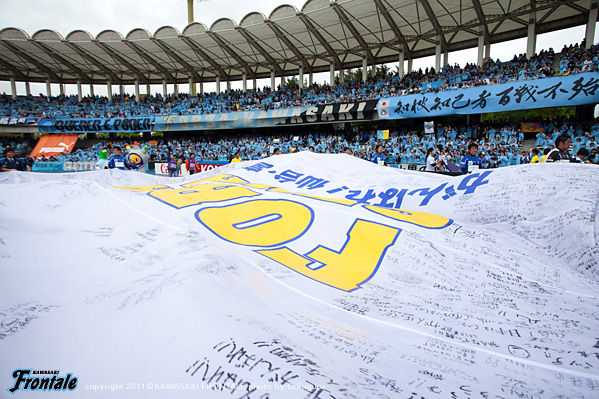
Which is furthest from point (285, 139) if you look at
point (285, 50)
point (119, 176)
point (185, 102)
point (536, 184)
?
point (536, 184)

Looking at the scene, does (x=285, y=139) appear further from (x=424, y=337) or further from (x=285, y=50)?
(x=424, y=337)

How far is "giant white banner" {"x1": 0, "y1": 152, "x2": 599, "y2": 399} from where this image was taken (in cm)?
129

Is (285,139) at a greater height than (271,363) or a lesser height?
greater

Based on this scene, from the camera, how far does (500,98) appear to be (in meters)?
16.0

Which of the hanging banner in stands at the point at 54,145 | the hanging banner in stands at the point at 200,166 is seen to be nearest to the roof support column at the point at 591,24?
the hanging banner in stands at the point at 200,166

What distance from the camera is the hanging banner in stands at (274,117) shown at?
21.3 m

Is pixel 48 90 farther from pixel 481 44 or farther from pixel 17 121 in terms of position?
pixel 481 44

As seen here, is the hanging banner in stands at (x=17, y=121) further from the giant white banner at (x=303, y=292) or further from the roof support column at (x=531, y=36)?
the roof support column at (x=531, y=36)

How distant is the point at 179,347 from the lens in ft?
4.39

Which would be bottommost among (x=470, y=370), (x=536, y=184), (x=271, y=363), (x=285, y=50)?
(x=470, y=370)

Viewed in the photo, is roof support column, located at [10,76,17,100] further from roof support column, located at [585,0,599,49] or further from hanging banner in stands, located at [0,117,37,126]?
roof support column, located at [585,0,599,49]

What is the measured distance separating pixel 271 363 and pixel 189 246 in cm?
148

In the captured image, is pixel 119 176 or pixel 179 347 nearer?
pixel 179 347

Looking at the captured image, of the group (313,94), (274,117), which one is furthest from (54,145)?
(313,94)
